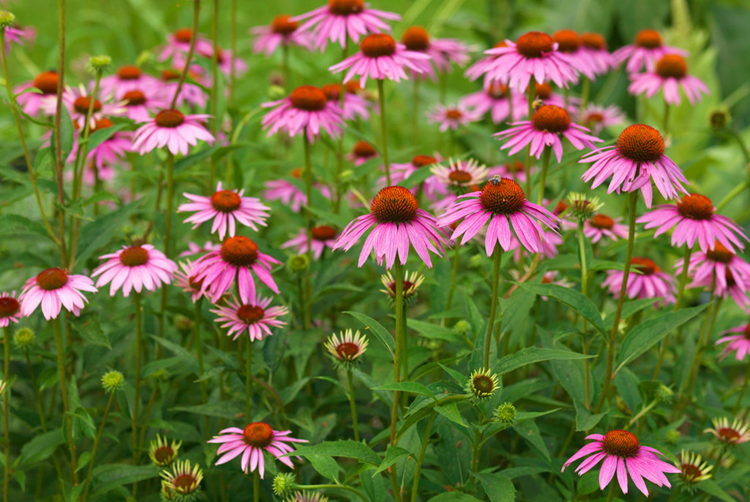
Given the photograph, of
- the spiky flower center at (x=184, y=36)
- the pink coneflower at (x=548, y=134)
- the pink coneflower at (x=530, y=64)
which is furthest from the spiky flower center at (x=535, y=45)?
the spiky flower center at (x=184, y=36)

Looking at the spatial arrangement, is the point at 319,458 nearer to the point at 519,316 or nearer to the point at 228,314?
the point at 228,314

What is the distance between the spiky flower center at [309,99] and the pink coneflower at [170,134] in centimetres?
24

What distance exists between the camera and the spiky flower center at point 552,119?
1.32 meters

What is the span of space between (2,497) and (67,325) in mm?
397

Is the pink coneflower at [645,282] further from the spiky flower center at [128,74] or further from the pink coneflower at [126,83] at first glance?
the spiky flower center at [128,74]

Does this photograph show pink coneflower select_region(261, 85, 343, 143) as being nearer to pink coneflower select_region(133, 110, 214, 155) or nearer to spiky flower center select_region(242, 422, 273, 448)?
pink coneflower select_region(133, 110, 214, 155)

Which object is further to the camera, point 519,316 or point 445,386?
point 519,316

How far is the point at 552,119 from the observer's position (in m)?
1.32

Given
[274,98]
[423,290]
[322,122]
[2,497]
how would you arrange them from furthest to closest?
1. [423,290]
2. [274,98]
3. [322,122]
4. [2,497]

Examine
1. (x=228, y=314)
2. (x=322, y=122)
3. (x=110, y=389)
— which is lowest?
(x=110, y=389)

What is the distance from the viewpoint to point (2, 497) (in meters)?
1.49

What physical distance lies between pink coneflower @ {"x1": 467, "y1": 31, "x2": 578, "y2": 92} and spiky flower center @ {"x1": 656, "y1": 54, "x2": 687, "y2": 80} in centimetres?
72

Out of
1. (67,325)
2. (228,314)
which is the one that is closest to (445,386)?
(228,314)

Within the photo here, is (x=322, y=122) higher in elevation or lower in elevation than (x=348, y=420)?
higher
